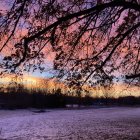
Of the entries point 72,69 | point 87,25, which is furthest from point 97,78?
point 87,25

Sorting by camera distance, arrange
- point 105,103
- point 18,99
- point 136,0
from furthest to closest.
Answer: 1. point 105,103
2. point 18,99
3. point 136,0

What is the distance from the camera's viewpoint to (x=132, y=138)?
92.9ft

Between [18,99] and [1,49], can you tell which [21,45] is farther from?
[18,99]

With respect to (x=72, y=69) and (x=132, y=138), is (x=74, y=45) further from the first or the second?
(x=132, y=138)

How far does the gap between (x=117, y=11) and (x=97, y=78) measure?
315 centimetres

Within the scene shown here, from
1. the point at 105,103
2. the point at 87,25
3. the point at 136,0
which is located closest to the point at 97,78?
the point at 87,25

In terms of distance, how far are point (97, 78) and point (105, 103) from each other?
14748 centimetres

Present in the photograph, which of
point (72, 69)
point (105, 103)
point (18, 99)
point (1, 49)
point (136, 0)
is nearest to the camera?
point (1, 49)

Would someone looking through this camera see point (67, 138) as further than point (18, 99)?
No

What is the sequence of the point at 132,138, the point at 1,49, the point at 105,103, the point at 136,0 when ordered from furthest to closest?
the point at 105,103 < the point at 132,138 < the point at 136,0 < the point at 1,49

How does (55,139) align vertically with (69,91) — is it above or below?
below

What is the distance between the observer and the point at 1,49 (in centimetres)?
1413

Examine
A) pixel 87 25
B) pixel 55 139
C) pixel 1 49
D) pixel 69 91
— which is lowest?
pixel 55 139

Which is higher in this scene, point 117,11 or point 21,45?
point 117,11
